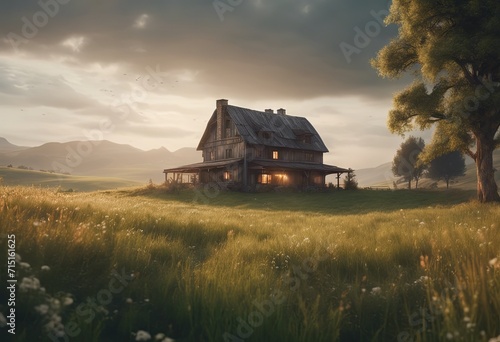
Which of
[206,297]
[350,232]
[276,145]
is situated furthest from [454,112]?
[276,145]

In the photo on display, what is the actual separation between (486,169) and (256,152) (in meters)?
31.5

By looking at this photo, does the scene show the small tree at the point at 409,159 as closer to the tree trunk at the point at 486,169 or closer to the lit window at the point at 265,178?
the lit window at the point at 265,178

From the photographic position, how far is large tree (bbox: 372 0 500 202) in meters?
23.6

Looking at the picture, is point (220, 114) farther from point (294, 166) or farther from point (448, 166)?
point (448, 166)

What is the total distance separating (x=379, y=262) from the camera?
686cm

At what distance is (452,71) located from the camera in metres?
27.8

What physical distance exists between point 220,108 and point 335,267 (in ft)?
165

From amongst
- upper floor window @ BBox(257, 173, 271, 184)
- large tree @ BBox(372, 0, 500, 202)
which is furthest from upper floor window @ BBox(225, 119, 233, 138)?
large tree @ BBox(372, 0, 500, 202)

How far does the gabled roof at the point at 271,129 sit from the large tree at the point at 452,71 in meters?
26.4

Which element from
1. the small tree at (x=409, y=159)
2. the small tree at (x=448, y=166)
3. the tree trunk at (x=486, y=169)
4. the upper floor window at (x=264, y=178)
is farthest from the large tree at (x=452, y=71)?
the small tree at (x=448, y=166)

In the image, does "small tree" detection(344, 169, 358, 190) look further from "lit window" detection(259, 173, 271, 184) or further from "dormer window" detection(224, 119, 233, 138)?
"dormer window" detection(224, 119, 233, 138)

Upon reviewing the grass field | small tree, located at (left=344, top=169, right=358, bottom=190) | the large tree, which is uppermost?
the large tree

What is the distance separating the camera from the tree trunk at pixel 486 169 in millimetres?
26297

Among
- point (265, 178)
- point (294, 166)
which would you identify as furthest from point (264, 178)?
point (294, 166)
